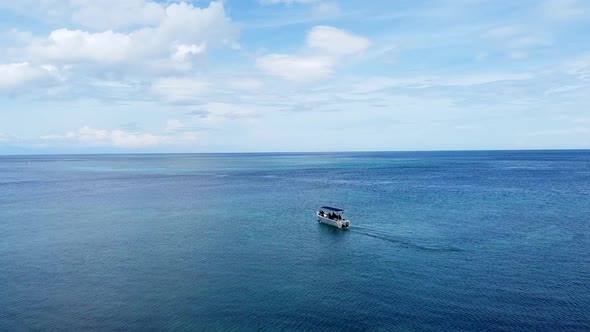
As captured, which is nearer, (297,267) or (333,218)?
(297,267)

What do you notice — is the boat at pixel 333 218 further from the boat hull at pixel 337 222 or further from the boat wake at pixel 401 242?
the boat wake at pixel 401 242

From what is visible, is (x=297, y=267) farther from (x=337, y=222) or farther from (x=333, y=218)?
(x=333, y=218)

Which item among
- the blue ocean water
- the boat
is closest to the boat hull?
the boat

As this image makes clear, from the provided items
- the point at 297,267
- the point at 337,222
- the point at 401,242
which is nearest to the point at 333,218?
the point at 337,222

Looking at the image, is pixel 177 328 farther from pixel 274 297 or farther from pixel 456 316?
pixel 456 316

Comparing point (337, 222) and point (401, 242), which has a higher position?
point (337, 222)

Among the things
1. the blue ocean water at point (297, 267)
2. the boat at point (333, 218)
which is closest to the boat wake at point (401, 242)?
the blue ocean water at point (297, 267)

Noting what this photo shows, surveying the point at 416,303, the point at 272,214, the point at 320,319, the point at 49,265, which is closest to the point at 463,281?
the point at 416,303
